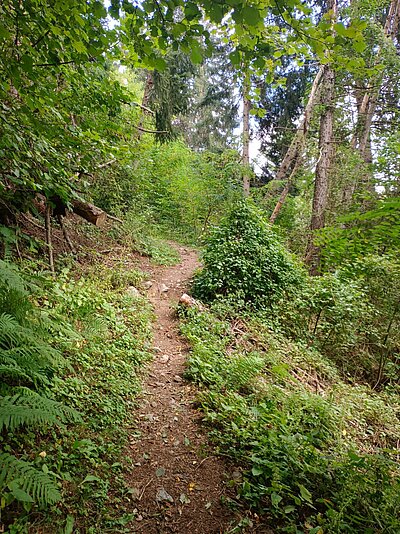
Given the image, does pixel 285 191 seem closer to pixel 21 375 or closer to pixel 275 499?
pixel 275 499

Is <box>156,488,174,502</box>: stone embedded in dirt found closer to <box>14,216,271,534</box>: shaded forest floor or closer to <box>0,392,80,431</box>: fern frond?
<box>14,216,271,534</box>: shaded forest floor

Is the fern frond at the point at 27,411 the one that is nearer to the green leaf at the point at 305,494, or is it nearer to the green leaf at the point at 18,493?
the green leaf at the point at 18,493

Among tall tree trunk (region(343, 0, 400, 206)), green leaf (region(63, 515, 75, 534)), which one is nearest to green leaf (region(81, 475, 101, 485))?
green leaf (region(63, 515, 75, 534))

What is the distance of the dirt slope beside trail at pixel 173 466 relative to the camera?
2404 millimetres

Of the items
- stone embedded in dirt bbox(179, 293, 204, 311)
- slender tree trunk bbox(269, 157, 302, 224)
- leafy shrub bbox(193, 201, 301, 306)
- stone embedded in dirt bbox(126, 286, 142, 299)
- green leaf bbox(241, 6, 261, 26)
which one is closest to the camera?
green leaf bbox(241, 6, 261, 26)

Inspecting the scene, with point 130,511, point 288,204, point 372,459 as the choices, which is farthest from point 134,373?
point 288,204

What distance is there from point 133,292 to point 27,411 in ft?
15.5

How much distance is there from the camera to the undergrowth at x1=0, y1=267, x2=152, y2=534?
6.52 feet

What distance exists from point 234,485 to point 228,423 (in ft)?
2.42

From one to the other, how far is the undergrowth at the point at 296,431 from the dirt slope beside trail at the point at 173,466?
222 millimetres

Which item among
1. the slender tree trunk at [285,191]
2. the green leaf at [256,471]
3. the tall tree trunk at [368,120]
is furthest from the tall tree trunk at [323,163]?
the green leaf at [256,471]

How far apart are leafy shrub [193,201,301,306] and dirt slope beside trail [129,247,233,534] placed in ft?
9.64

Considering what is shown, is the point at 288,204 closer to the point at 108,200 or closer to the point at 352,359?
the point at 108,200

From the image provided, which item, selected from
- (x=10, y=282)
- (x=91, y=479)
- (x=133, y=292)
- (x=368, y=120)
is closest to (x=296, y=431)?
(x=91, y=479)
